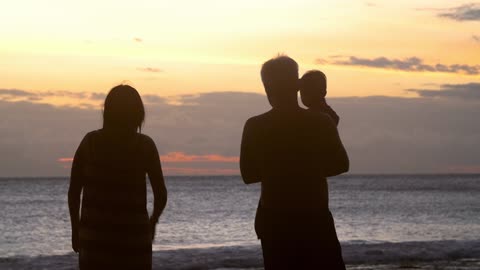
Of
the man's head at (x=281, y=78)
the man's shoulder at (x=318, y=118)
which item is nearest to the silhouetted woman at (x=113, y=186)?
the man's head at (x=281, y=78)

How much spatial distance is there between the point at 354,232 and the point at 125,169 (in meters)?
28.1

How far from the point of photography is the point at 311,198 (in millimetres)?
3469

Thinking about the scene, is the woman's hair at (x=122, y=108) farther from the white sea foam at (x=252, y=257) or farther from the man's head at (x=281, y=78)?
the white sea foam at (x=252, y=257)

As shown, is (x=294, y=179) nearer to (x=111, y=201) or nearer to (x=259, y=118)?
(x=259, y=118)

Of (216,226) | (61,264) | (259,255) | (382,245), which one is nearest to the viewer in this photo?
(61,264)

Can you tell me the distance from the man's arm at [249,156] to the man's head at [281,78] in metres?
0.18

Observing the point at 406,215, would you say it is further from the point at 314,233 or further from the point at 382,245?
the point at 314,233

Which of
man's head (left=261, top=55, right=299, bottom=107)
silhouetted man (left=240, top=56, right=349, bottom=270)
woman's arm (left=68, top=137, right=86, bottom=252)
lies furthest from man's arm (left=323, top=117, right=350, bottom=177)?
woman's arm (left=68, top=137, right=86, bottom=252)

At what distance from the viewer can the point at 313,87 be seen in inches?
148

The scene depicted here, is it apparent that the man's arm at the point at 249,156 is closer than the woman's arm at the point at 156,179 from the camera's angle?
Yes

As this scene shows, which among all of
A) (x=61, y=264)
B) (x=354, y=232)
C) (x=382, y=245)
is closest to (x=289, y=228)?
(x=61, y=264)

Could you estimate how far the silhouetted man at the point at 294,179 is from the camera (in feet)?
11.4

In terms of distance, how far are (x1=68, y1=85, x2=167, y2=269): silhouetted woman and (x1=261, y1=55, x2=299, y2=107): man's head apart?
72cm

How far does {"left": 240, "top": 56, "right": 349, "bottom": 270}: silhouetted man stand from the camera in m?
3.48
